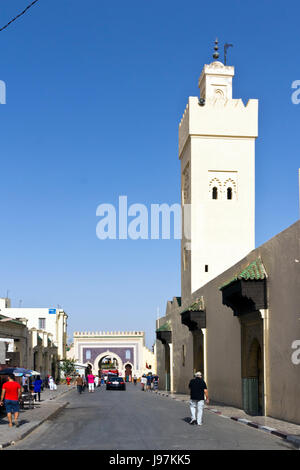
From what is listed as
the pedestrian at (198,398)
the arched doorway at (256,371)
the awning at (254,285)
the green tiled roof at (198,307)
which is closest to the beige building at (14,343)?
the green tiled roof at (198,307)

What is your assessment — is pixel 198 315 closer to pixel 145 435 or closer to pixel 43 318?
pixel 145 435

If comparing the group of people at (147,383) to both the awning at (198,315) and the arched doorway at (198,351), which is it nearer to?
the arched doorway at (198,351)

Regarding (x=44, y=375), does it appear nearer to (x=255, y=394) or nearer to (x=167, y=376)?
(x=167, y=376)

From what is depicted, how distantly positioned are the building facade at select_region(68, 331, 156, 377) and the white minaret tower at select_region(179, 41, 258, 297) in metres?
46.6

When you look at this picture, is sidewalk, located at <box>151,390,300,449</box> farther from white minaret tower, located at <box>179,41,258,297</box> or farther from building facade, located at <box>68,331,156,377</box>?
building facade, located at <box>68,331,156,377</box>

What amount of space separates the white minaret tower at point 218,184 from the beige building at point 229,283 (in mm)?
62

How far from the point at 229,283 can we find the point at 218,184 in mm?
19872

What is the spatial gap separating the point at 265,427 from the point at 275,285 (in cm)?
479

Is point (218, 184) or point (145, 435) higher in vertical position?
point (218, 184)

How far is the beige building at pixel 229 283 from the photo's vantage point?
18.7 metres

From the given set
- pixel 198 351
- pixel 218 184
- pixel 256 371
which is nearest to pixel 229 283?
pixel 256 371

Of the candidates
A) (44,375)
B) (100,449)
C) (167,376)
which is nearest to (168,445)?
(100,449)

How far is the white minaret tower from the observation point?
40.5 meters

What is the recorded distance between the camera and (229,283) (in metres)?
21.8
